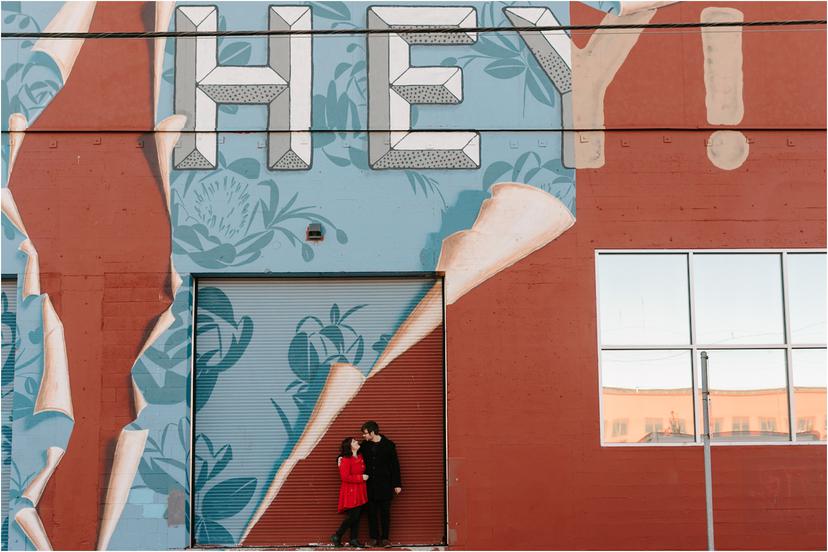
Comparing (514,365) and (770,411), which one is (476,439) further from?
(770,411)

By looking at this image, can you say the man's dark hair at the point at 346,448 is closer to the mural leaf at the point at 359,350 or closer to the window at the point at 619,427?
the mural leaf at the point at 359,350

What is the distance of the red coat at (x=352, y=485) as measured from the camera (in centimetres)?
1143

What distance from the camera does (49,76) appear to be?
40.1 ft

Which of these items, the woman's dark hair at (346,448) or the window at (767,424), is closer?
the woman's dark hair at (346,448)

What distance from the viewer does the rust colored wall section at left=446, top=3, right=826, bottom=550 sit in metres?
11.6

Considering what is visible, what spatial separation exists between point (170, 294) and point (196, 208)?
1.14m

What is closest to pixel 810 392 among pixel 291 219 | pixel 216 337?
pixel 291 219

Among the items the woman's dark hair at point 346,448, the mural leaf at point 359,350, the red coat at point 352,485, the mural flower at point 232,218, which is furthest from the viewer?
the mural leaf at point 359,350

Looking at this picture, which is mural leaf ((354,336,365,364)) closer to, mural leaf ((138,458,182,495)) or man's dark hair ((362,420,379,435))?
man's dark hair ((362,420,379,435))

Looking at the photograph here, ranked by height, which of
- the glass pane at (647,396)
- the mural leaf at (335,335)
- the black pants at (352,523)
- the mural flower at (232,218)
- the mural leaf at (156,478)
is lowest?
the black pants at (352,523)

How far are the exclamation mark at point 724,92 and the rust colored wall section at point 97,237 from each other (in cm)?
717

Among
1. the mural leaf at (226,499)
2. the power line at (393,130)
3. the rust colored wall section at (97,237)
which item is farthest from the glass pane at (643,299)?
the rust colored wall section at (97,237)

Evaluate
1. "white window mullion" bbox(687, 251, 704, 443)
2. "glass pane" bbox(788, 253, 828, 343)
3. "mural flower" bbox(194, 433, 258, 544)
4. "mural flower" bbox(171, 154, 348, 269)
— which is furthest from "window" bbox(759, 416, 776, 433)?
"mural flower" bbox(194, 433, 258, 544)

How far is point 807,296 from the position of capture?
12.1 meters
